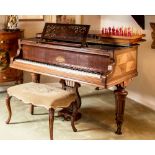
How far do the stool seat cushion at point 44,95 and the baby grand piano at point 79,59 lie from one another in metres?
0.18

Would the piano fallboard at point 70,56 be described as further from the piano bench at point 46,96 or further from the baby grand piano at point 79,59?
the piano bench at point 46,96

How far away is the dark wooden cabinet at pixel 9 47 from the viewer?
156 inches

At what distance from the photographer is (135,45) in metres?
2.97

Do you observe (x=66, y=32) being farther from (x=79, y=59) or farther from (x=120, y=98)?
(x=120, y=98)

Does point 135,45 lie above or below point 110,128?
above

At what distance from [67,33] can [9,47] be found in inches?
53.7

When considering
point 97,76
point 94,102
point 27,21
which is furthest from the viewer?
point 27,21

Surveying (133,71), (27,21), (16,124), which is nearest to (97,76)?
(133,71)

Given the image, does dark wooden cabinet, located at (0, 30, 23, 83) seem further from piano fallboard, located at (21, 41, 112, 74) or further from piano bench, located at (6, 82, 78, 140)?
piano bench, located at (6, 82, 78, 140)

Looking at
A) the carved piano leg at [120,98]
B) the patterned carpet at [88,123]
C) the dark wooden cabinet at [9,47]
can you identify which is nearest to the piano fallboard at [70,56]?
the carved piano leg at [120,98]
